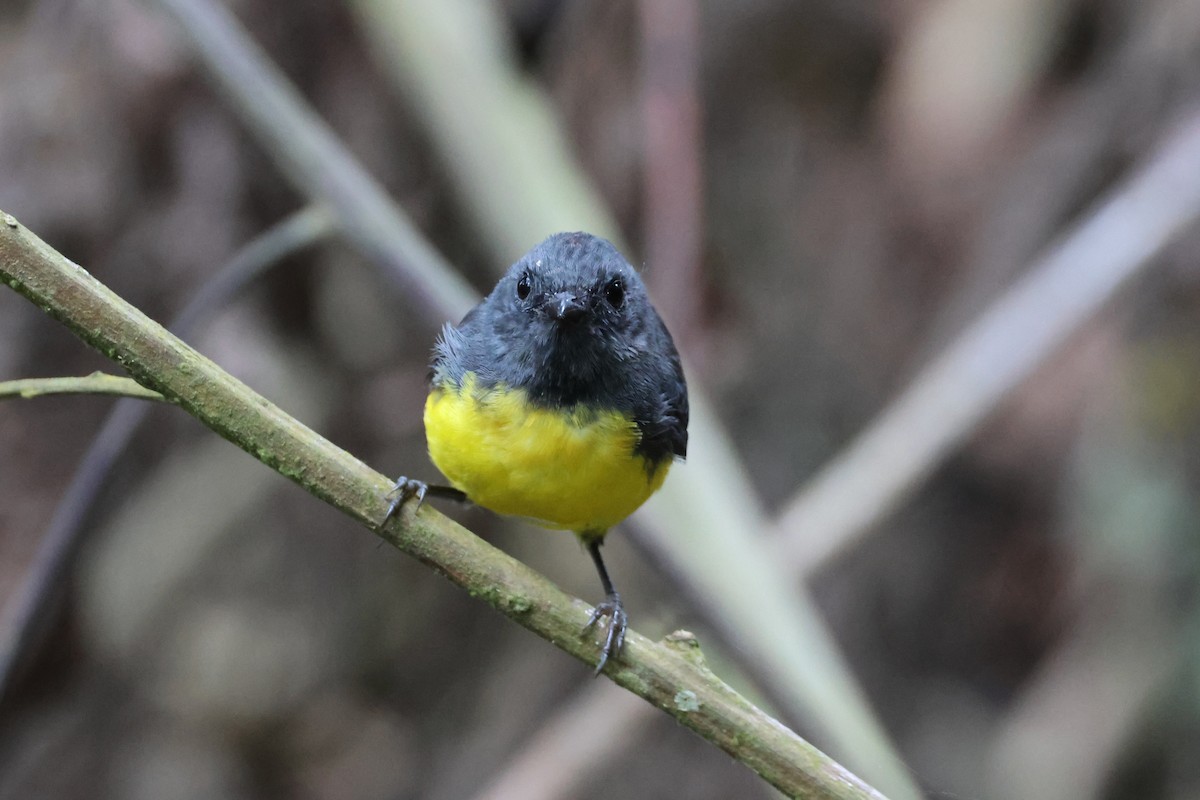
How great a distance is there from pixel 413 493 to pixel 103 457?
0.81 m

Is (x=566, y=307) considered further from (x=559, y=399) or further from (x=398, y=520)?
(x=398, y=520)

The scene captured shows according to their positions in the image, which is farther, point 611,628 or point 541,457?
point 541,457

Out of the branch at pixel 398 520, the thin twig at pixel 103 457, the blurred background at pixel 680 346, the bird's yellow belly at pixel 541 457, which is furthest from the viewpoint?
the blurred background at pixel 680 346

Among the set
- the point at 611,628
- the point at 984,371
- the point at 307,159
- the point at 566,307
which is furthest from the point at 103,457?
the point at 984,371

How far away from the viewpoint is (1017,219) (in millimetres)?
4750

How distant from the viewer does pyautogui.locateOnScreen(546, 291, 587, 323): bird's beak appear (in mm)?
2121

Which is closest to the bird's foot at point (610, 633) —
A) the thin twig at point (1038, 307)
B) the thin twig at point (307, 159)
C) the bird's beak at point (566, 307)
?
the bird's beak at point (566, 307)

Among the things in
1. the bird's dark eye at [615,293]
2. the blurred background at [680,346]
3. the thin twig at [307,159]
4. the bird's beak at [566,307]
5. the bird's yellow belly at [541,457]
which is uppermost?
the blurred background at [680,346]

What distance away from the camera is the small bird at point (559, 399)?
2100 millimetres

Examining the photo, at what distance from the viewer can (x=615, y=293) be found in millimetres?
2301

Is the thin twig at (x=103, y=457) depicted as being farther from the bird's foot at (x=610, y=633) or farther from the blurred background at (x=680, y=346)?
the bird's foot at (x=610, y=633)

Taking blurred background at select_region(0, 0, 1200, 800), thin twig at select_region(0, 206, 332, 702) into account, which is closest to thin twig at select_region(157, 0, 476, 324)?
thin twig at select_region(0, 206, 332, 702)

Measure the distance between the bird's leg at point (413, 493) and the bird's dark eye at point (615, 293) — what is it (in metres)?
0.49

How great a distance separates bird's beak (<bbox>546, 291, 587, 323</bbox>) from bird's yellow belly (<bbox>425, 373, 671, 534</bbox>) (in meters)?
0.16
